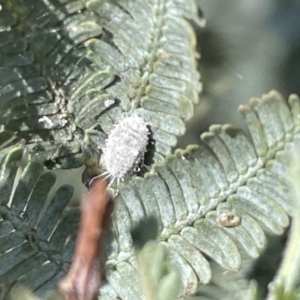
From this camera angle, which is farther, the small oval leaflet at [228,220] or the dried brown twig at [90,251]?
the small oval leaflet at [228,220]

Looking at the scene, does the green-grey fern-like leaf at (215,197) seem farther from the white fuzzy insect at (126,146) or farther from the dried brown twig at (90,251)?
the dried brown twig at (90,251)

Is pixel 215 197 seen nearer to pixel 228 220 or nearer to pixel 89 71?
pixel 228 220

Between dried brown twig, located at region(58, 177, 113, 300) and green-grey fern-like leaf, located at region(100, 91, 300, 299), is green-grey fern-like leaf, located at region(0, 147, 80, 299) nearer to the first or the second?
green-grey fern-like leaf, located at region(100, 91, 300, 299)

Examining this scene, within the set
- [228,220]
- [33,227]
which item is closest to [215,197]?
[228,220]

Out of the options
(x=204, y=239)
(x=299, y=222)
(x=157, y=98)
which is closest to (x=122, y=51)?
(x=157, y=98)

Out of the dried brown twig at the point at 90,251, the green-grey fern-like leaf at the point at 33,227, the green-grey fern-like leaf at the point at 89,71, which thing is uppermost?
the green-grey fern-like leaf at the point at 89,71

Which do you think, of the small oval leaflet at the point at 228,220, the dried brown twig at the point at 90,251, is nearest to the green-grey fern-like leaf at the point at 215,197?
the small oval leaflet at the point at 228,220

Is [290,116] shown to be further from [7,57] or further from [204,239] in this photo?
[7,57]
